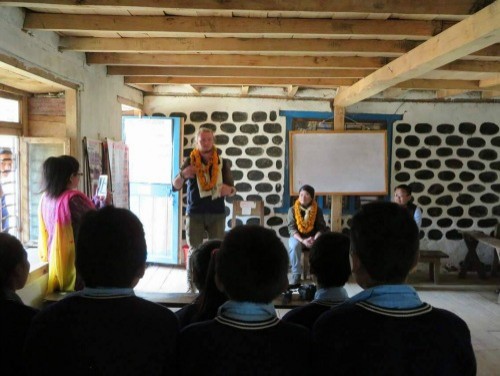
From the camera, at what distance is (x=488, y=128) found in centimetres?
557

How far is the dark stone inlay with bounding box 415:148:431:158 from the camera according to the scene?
18.3ft

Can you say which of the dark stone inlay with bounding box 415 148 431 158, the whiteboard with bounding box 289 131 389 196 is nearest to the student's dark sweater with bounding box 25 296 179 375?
the whiteboard with bounding box 289 131 389 196

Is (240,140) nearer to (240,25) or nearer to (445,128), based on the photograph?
(445,128)

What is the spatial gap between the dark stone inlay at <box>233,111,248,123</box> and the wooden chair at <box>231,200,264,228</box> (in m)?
1.00

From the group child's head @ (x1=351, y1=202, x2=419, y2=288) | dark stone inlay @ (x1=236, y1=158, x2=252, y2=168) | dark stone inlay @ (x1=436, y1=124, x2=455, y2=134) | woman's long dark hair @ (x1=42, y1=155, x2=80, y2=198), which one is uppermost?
dark stone inlay @ (x1=436, y1=124, x2=455, y2=134)

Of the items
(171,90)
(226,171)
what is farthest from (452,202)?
(171,90)

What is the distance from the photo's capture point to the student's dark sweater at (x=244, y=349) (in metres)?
1.06

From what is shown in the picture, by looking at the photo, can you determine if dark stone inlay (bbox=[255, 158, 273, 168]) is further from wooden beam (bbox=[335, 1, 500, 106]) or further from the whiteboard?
wooden beam (bbox=[335, 1, 500, 106])

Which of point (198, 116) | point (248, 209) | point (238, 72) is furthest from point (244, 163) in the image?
point (238, 72)

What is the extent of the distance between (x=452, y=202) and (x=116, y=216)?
526cm

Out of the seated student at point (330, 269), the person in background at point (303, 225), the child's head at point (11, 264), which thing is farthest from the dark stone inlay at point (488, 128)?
the child's head at point (11, 264)

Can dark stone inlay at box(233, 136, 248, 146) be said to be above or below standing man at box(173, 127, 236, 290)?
above

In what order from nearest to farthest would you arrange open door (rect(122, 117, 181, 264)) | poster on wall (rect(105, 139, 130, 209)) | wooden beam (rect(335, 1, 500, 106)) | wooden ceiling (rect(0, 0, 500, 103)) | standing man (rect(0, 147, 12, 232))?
1. wooden beam (rect(335, 1, 500, 106))
2. wooden ceiling (rect(0, 0, 500, 103))
3. standing man (rect(0, 147, 12, 232))
4. poster on wall (rect(105, 139, 130, 209))
5. open door (rect(122, 117, 181, 264))

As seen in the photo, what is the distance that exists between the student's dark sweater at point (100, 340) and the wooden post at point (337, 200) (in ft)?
14.6
